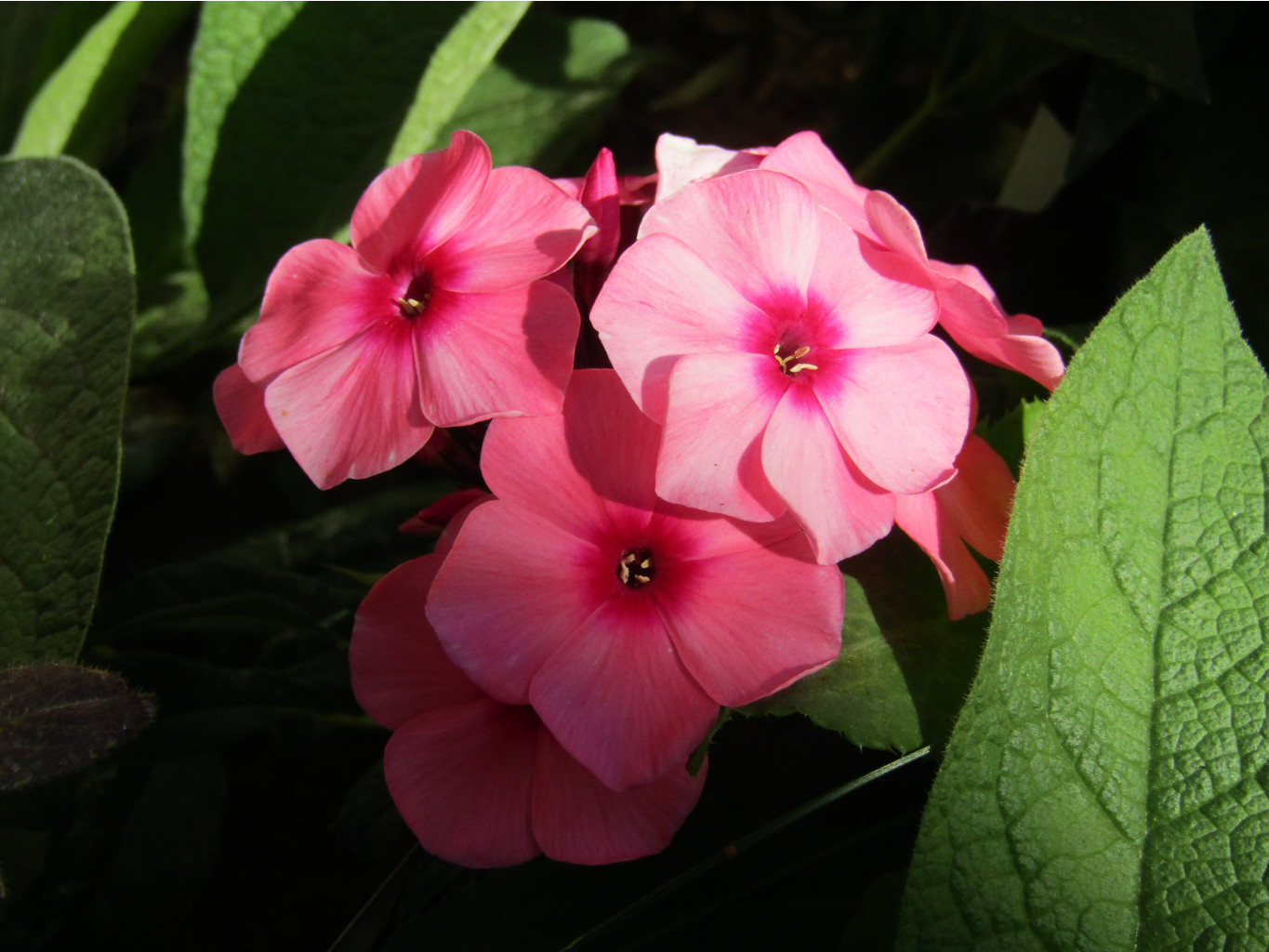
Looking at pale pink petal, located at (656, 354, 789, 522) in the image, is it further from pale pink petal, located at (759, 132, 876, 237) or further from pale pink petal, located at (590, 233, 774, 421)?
pale pink petal, located at (759, 132, 876, 237)

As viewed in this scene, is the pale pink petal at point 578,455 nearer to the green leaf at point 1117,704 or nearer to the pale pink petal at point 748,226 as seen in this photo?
the pale pink petal at point 748,226

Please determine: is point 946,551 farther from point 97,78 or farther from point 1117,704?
point 97,78

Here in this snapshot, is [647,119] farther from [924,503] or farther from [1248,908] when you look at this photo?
[1248,908]

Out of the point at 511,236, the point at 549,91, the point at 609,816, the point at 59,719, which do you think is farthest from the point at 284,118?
the point at 609,816

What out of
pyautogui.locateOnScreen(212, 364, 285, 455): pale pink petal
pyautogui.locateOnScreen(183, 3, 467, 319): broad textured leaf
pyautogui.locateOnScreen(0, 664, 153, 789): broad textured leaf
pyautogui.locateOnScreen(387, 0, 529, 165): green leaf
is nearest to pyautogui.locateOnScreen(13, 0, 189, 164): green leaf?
pyautogui.locateOnScreen(183, 3, 467, 319): broad textured leaf

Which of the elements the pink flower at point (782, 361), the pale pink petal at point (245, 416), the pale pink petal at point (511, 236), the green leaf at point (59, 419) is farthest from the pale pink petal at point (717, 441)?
the green leaf at point (59, 419)

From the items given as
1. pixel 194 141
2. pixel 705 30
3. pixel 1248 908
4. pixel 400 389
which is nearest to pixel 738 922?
pixel 1248 908
